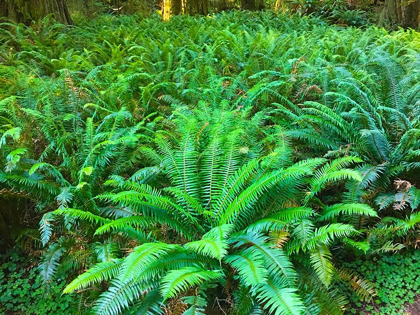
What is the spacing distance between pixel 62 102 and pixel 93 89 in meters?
0.48

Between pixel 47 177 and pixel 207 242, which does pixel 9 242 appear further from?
pixel 207 242

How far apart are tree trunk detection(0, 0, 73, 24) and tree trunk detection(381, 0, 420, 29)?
8.01 meters

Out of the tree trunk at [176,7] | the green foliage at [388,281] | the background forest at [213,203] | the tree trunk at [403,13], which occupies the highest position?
the tree trunk at [176,7]

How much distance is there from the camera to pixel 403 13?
822 centimetres

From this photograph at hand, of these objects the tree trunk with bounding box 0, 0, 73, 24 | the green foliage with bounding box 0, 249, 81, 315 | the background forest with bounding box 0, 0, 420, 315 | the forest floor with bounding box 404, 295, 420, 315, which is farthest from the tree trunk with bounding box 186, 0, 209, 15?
Answer: the forest floor with bounding box 404, 295, 420, 315

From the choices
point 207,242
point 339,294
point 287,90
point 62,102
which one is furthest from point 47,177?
point 287,90

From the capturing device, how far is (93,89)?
3.81 meters

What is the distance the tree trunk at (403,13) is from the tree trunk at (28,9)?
8007 mm

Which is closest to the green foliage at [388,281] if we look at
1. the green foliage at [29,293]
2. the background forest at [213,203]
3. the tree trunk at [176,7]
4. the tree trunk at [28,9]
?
the background forest at [213,203]

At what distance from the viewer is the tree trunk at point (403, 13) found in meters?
8.12

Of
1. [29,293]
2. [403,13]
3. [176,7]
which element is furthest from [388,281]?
[176,7]

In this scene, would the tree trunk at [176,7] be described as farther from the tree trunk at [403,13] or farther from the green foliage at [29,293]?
the green foliage at [29,293]

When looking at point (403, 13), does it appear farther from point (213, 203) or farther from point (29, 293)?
point (29, 293)

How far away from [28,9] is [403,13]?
8.61 metres
